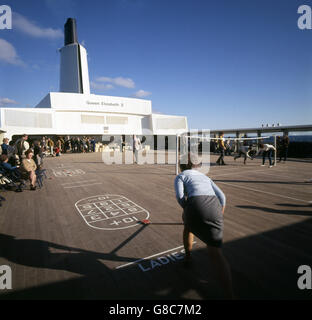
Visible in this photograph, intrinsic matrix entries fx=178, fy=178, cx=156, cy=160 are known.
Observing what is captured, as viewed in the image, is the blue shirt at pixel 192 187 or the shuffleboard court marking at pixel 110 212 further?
the shuffleboard court marking at pixel 110 212

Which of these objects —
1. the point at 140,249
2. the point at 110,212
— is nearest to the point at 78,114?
the point at 110,212

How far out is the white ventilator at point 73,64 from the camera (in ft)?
148

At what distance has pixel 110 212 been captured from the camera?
495 centimetres

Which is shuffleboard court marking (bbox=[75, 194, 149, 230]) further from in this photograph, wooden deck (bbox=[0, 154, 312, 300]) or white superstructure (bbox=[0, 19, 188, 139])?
white superstructure (bbox=[0, 19, 188, 139])

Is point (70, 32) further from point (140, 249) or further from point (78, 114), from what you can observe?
point (140, 249)

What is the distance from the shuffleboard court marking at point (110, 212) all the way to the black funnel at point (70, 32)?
2157 inches

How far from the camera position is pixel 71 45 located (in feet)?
149

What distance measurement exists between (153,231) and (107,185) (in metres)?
4.65
